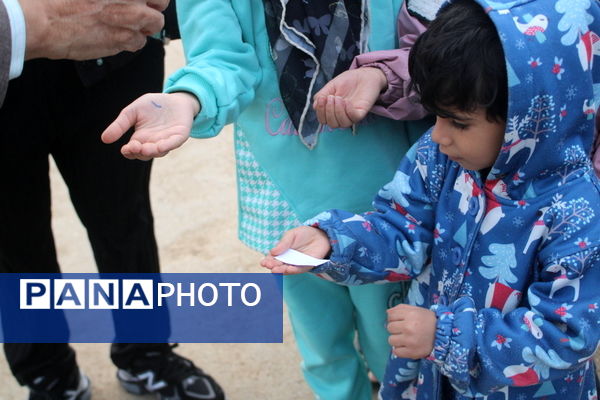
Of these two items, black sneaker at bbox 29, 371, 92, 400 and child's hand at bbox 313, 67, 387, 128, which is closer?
child's hand at bbox 313, 67, 387, 128

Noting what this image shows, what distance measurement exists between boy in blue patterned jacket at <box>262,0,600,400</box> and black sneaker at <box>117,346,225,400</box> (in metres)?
1.03

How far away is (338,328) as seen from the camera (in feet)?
6.61

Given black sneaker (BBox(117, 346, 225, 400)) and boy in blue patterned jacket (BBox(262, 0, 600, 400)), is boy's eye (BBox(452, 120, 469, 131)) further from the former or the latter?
black sneaker (BBox(117, 346, 225, 400))

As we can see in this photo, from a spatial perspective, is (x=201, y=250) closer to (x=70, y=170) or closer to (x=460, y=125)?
(x=70, y=170)

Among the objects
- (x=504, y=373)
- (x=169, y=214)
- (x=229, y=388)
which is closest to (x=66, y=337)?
(x=229, y=388)

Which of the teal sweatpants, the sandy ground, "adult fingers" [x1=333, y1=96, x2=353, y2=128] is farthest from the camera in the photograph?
the sandy ground

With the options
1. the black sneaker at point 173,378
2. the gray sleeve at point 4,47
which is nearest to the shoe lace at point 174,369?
the black sneaker at point 173,378

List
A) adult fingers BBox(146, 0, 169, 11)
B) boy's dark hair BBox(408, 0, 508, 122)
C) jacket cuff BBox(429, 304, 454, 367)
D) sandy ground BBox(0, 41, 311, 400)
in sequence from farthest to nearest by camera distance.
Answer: sandy ground BBox(0, 41, 311, 400) → adult fingers BBox(146, 0, 169, 11) → jacket cuff BBox(429, 304, 454, 367) → boy's dark hair BBox(408, 0, 508, 122)

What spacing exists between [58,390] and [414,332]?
1.38 metres

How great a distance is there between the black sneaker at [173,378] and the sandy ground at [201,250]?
0.10 metres

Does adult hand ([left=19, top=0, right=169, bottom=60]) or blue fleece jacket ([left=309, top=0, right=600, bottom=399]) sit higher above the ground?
adult hand ([left=19, top=0, right=169, bottom=60])

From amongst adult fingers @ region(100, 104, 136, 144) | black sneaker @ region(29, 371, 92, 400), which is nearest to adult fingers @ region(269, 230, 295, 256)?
adult fingers @ region(100, 104, 136, 144)

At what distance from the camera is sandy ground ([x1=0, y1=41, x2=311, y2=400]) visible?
8.50 feet

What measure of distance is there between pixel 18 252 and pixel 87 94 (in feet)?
1.64
